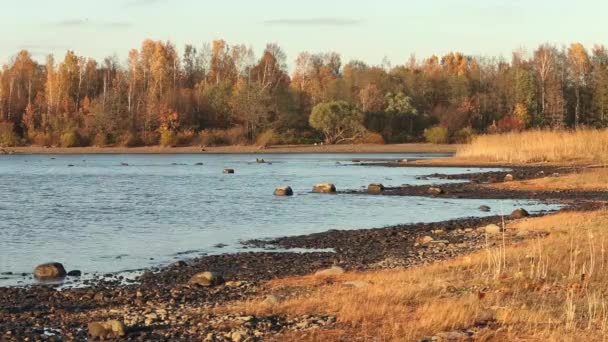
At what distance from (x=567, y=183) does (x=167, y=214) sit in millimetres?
20874

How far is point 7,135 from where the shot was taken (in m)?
113

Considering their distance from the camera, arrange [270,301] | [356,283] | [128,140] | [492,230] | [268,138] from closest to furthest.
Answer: [270,301]
[356,283]
[492,230]
[268,138]
[128,140]

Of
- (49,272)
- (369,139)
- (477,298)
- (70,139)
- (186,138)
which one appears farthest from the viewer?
(186,138)

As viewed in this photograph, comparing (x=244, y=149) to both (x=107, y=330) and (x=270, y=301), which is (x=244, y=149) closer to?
(x=270, y=301)

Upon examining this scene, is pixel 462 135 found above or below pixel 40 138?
below

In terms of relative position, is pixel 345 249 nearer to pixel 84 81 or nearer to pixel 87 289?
pixel 87 289

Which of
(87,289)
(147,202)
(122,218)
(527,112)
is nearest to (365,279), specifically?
(87,289)

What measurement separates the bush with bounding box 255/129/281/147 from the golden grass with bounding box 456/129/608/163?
4475cm

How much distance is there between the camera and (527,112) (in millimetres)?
115375

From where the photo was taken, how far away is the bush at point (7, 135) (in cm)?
11244

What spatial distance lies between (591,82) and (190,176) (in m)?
84.0

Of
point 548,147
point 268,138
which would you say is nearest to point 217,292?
point 548,147

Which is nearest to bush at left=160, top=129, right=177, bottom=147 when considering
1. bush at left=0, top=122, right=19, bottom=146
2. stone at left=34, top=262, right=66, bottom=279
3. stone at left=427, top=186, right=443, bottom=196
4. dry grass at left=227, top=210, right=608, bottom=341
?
bush at left=0, top=122, right=19, bottom=146

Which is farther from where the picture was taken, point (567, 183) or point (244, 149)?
point (244, 149)
